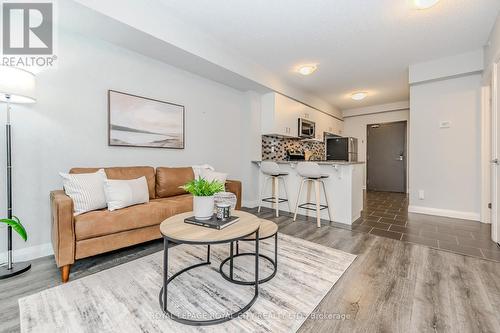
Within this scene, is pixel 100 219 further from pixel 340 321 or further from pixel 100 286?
pixel 340 321

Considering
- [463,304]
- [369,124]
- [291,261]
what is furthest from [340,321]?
[369,124]

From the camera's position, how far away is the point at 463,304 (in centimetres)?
150

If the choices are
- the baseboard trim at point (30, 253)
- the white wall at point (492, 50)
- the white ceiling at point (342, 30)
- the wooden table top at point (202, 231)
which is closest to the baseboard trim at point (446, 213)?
A: the white wall at point (492, 50)

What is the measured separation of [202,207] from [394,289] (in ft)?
5.20

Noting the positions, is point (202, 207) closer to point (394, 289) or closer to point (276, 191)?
point (394, 289)

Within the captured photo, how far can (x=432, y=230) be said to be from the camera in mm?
3055

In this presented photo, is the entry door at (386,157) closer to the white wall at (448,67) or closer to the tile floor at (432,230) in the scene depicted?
the tile floor at (432,230)

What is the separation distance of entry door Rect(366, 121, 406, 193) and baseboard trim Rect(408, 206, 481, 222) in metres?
2.68

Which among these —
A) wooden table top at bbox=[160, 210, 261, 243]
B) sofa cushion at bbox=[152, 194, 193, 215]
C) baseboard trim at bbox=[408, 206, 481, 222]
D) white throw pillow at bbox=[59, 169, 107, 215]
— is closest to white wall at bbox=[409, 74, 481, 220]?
baseboard trim at bbox=[408, 206, 481, 222]

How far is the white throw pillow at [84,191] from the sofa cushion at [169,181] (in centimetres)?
79

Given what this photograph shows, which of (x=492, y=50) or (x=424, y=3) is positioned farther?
(x=492, y=50)

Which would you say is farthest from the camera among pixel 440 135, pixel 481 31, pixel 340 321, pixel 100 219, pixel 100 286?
pixel 440 135

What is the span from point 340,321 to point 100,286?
172 centimetres

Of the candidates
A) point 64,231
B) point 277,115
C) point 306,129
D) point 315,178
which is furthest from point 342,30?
point 64,231
